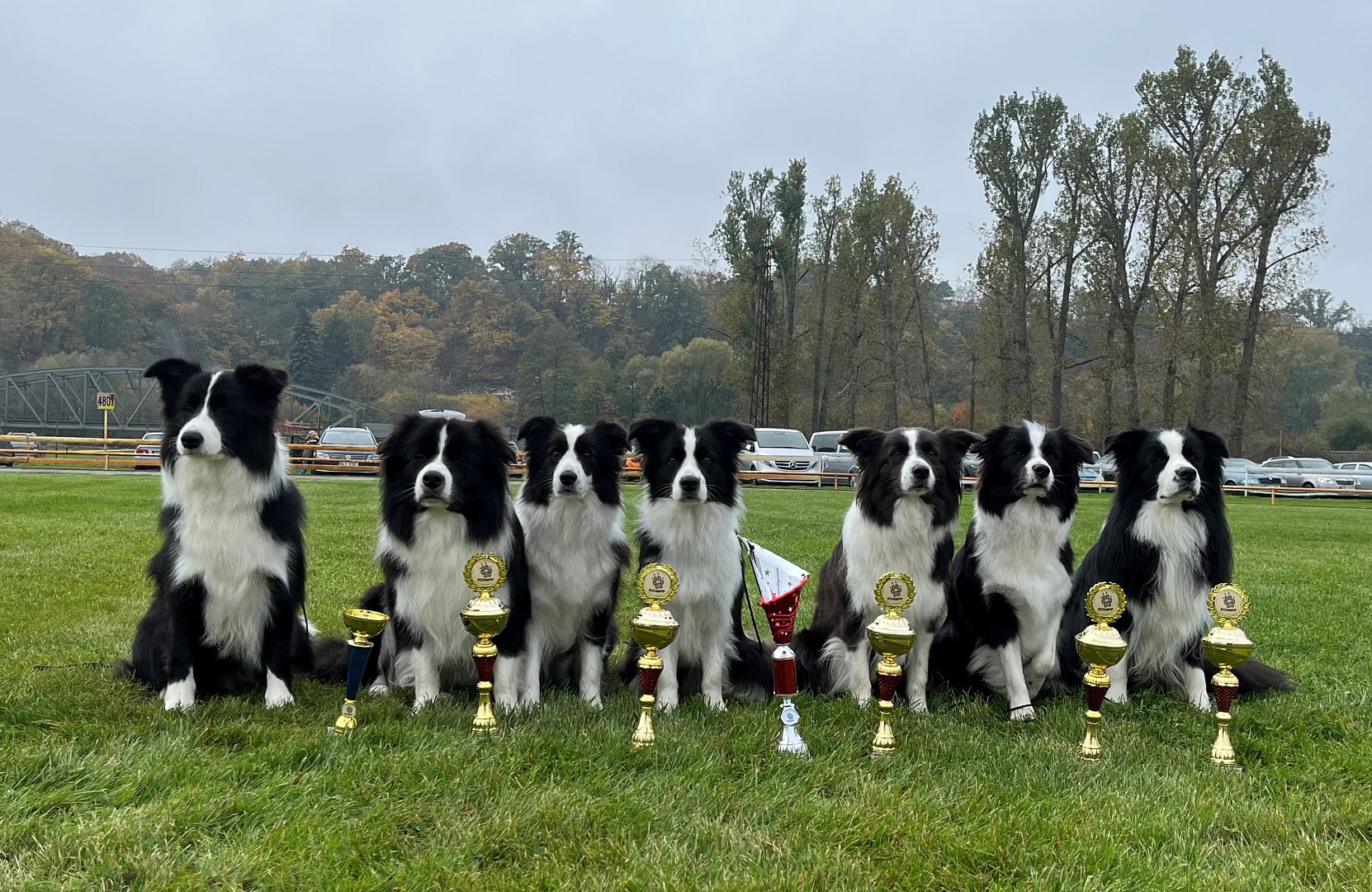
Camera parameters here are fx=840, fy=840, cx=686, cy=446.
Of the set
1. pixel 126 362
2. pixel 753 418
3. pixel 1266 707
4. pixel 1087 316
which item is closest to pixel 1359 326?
pixel 1087 316

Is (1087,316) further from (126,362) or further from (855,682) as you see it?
(126,362)

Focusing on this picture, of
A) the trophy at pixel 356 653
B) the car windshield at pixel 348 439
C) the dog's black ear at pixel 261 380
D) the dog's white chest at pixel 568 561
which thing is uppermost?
the dog's black ear at pixel 261 380

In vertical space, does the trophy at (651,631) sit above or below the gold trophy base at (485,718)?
above

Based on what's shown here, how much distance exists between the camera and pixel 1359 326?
231 feet

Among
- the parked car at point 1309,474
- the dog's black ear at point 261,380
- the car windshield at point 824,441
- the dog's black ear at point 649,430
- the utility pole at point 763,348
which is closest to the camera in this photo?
the dog's black ear at point 261,380

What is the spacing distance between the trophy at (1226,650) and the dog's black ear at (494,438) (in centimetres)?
325

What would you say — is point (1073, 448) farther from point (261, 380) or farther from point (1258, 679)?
point (261, 380)

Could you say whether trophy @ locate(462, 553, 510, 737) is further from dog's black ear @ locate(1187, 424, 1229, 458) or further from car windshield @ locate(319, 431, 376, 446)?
car windshield @ locate(319, 431, 376, 446)

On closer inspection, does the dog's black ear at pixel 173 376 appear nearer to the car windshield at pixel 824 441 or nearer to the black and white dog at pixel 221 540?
the black and white dog at pixel 221 540

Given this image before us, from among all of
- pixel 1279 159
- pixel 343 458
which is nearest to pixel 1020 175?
pixel 1279 159

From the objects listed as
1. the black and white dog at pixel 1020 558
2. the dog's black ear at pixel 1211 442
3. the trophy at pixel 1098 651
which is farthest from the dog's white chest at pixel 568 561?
the dog's black ear at pixel 1211 442

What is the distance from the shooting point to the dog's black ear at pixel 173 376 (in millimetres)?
3747

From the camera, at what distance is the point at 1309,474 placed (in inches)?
1129

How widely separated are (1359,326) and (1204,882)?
3474 inches
